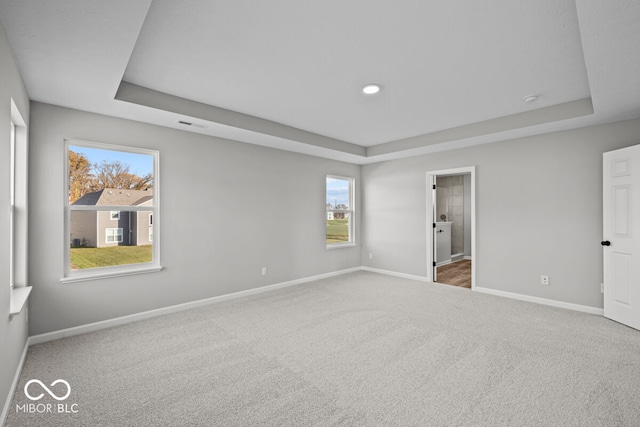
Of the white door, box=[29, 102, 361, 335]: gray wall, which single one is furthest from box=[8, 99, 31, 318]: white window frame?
the white door

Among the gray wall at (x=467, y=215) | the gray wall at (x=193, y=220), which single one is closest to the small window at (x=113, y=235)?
the gray wall at (x=193, y=220)

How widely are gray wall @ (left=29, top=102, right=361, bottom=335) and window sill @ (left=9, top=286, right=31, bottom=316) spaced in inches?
10.5

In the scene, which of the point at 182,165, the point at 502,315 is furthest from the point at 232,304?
the point at 502,315

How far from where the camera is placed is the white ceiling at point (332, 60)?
182 cm

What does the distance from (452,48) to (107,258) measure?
403 centimetres

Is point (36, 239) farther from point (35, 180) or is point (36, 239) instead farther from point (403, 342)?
point (403, 342)

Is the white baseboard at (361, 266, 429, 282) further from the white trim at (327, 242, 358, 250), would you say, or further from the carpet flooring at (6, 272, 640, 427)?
the carpet flooring at (6, 272, 640, 427)

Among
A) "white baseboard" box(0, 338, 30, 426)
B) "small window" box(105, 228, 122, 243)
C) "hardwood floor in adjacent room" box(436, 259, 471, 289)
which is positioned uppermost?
"small window" box(105, 228, 122, 243)

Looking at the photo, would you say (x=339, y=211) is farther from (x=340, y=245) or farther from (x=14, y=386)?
(x=14, y=386)

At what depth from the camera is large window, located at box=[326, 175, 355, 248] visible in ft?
19.3

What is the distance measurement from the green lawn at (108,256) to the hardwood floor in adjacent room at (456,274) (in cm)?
473

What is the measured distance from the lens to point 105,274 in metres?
3.27

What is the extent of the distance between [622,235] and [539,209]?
0.92 meters

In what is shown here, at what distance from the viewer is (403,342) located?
2.86 m
